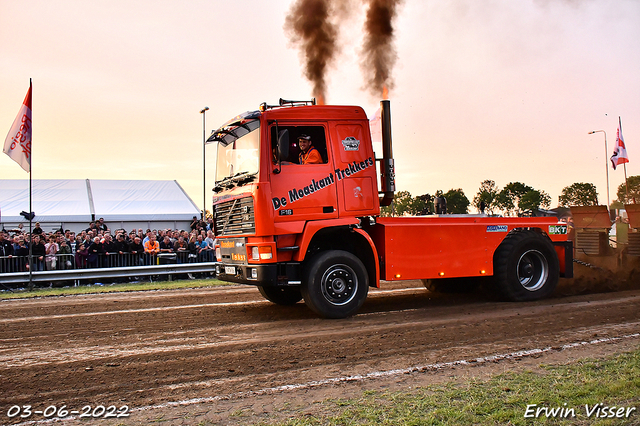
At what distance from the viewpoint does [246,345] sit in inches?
257

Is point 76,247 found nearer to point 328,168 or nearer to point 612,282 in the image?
point 328,168

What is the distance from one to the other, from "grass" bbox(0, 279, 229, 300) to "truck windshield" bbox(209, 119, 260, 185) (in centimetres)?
564

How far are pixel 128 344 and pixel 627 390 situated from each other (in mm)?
5426

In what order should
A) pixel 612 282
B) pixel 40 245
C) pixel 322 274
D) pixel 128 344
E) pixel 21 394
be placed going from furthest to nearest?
1. pixel 40 245
2. pixel 612 282
3. pixel 322 274
4. pixel 128 344
5. pixel 21 394

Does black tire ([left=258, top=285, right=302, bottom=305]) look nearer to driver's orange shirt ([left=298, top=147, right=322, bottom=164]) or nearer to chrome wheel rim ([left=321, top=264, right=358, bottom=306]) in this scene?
chrome wheel rim ([left=321, top=264, right=358, bottom=306])

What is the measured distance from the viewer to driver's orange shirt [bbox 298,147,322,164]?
27.3 feet

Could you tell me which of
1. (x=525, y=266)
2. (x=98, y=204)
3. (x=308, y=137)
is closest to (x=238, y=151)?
(x=308, y=137)

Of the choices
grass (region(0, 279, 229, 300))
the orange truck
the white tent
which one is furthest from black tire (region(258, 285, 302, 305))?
the white tent

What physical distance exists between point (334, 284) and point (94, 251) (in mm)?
9969

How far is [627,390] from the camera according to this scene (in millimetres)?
4426

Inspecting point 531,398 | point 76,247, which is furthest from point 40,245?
point 531,398

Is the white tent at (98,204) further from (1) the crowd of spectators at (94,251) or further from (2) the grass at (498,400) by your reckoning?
(2) the grass at (498,400)

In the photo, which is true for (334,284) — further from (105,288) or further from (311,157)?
(105,288)

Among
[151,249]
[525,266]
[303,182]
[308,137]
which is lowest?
[525,266]
